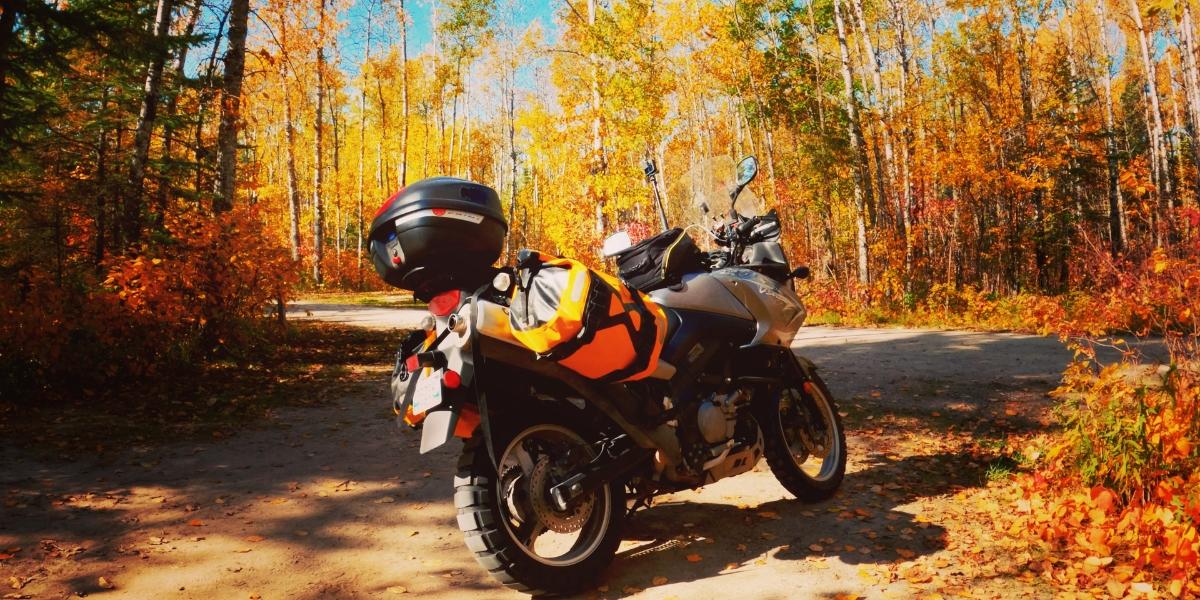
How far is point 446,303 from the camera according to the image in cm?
270

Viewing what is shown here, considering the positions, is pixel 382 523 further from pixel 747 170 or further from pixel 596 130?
pixel 596 130

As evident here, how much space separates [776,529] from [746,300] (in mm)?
1190

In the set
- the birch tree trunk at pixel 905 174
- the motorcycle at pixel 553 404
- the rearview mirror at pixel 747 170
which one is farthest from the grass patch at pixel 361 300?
the motorcycle at pixel 553 404

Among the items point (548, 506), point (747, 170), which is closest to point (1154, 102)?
point (747, 170)

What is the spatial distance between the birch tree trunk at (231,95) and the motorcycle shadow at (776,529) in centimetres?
842

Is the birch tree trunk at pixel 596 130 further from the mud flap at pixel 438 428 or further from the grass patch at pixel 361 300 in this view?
the mud flap at pixel 438 428

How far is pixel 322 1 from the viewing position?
15.5m

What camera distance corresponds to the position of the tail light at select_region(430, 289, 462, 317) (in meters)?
2.68

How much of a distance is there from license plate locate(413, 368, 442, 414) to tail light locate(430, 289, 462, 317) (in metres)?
0.23

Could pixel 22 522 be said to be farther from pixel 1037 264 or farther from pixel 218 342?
pixel 1037 264

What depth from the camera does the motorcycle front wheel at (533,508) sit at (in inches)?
103

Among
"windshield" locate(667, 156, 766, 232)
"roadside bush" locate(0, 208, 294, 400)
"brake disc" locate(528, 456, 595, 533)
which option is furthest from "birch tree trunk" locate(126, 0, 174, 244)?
"brake disc" locate(528, 456, 595, 533)

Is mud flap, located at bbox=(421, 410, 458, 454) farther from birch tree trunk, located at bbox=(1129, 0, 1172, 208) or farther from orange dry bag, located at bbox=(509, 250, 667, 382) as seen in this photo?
birch tree trunk, located at bbox=(1129, 0, 1172, 208)

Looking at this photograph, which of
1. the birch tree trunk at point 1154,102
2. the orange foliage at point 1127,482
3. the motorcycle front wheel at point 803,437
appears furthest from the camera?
the birch tree trunk at point 1154,102
